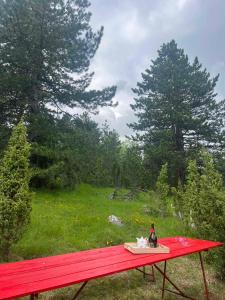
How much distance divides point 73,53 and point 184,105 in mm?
9594

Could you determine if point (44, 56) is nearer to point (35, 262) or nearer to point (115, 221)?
point (115, 221)

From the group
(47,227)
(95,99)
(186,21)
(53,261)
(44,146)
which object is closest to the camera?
(53,261)

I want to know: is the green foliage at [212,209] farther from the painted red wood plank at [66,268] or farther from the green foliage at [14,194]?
the green foliage at [14,194]

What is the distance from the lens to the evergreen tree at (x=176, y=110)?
21109 mm

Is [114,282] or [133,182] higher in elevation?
[133,182]

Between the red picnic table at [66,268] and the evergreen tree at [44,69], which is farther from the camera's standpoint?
the evergreen tree at [44,69]

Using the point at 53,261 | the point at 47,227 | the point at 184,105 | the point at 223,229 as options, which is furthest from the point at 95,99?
the point at 53,261

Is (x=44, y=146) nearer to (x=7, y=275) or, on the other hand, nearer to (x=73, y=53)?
(x=73, y=53)

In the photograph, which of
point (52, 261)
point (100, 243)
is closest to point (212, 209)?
point (100, 243)

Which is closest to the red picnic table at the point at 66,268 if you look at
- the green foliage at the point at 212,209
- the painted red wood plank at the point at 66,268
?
the painted red wood plank at the point at 66,268

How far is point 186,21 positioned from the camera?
28.1 feet

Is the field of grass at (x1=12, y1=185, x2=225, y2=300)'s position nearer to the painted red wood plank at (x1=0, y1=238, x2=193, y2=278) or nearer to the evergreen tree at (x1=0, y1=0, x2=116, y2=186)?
the painted red wood plank at (x1=0, y1=238, x2=193, y2=278)

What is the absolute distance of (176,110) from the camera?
2153 centimetres

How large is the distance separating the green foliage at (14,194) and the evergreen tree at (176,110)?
597 inches
